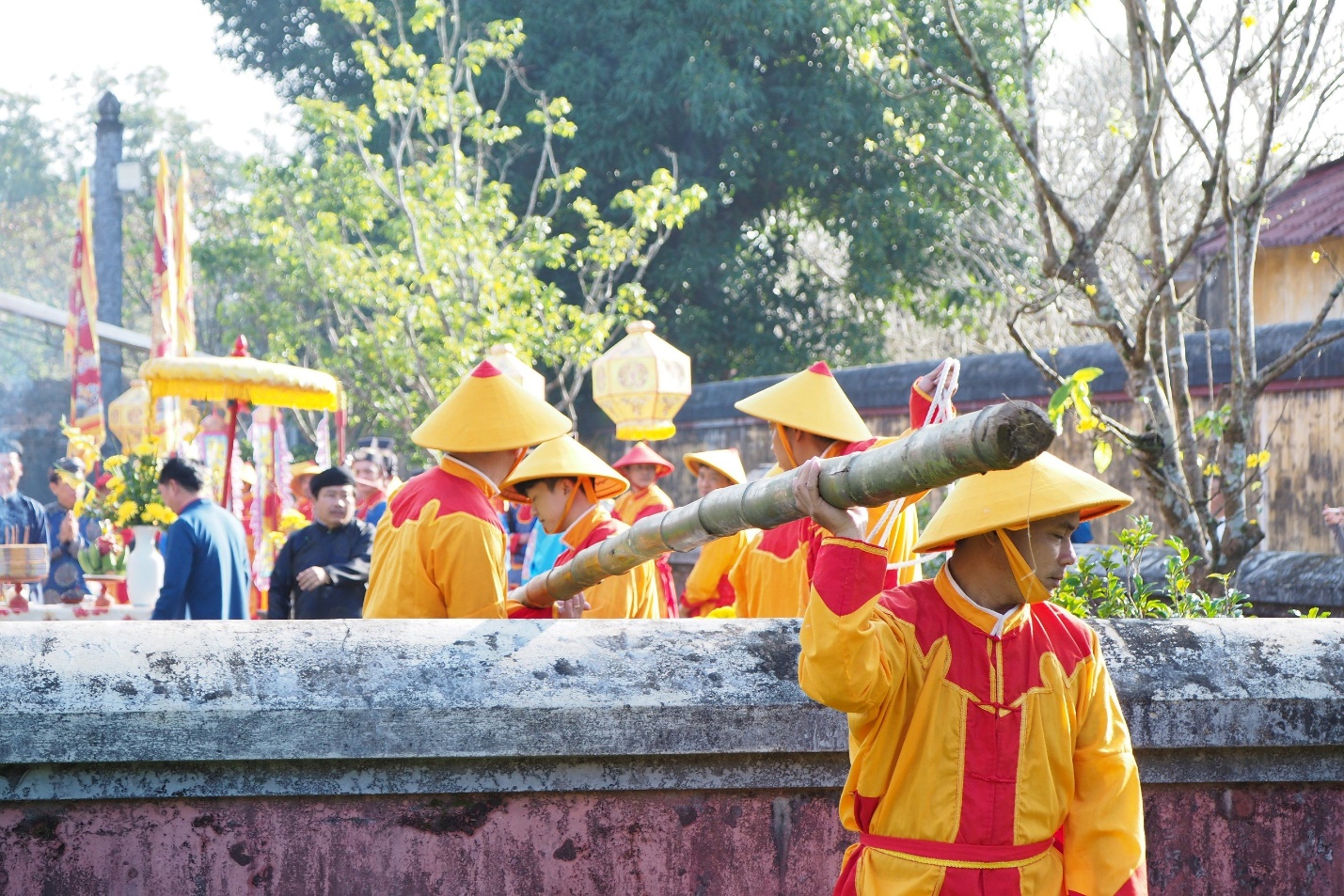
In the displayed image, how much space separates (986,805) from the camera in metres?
2.52

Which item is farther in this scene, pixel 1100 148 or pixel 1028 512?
pixel 1100 148

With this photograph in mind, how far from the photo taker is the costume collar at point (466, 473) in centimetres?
428

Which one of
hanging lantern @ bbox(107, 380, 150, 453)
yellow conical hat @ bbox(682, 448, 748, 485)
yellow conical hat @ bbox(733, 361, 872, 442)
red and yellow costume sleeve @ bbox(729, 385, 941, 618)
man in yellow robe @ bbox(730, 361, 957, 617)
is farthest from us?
hanging lantern @ bbox(107, 380, 150, 453)

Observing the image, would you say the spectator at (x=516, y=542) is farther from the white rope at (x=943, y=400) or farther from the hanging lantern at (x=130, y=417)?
the hanging lantern at (x=130, y=417)

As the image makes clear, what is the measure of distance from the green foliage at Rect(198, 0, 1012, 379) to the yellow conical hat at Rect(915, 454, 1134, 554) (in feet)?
48.2

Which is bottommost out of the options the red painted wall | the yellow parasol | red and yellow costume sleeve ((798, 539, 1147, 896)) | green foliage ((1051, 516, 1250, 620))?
the red painted wall

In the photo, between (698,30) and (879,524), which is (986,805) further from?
(698,30)

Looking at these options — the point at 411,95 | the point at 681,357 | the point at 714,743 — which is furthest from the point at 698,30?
the point at 714,743

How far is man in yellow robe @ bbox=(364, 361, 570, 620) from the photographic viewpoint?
402cm

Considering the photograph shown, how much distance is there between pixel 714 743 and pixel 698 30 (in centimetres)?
1534

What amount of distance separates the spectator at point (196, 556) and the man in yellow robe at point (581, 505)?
2.27 meters

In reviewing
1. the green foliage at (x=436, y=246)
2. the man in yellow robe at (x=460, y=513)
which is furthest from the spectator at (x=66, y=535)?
the man in yellow robe at (x=460, y=513)

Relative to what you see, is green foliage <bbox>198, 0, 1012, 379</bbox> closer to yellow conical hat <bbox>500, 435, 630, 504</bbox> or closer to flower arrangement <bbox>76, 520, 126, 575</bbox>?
flower arrangement <bbox>76, 520, 126, 575</bbox>

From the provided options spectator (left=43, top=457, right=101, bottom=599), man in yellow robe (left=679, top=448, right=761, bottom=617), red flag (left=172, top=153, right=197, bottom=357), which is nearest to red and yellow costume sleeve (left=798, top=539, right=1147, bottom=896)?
man in yellow robe (left=679, top=448, right=761, bottom=617)
